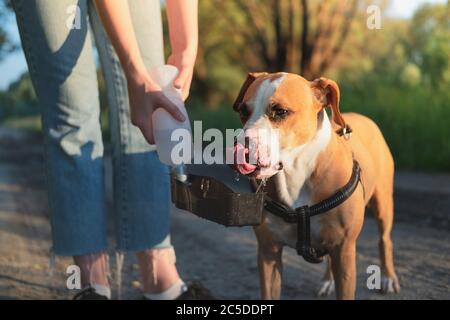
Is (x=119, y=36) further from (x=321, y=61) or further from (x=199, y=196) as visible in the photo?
(x=321, y=61)

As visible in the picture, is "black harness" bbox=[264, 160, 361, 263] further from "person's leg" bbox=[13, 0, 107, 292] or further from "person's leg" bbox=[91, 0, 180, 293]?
"person's leg" bbox=[13, 0, 107, 292]

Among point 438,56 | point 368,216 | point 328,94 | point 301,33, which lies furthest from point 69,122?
point 301,33

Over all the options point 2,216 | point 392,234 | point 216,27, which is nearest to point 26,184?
point 2,216

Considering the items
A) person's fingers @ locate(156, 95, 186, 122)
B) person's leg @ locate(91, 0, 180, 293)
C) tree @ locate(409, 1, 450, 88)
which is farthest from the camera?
tree @ locate(409, 1, 450, 88)

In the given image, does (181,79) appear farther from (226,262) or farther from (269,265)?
(226,262)

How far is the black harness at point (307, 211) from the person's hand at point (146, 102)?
54 centimetres

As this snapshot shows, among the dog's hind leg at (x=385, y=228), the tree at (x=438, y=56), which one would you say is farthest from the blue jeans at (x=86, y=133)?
the tree at (x=438, y=56)

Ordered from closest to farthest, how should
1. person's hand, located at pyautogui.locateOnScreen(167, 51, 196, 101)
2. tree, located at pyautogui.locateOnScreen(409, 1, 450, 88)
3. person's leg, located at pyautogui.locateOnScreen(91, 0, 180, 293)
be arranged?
person's hand, located at pyautogui.locateOnScreen(167, 51, 196, 101) → person's leg, located at pyautogui.locateOnScreen(91, 0, 180, 293) → tree, located at pyautogui.locateOnScreen(409, 1, 450, 88)

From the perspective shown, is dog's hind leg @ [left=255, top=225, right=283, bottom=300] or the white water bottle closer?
the white water bottle

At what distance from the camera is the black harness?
2484 millimetres

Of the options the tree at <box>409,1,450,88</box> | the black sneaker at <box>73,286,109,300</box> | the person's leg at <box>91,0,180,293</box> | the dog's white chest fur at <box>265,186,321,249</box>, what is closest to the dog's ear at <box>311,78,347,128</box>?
the dog's white chest fur at <box>265,186,321,249</box>

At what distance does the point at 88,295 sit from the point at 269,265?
31.4 inches

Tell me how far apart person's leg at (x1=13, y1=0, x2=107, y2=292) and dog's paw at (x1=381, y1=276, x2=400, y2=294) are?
1401mm

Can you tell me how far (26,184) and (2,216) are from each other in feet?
9.08
